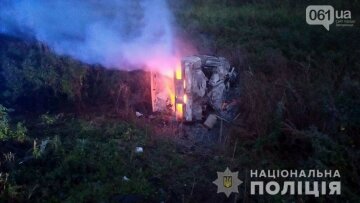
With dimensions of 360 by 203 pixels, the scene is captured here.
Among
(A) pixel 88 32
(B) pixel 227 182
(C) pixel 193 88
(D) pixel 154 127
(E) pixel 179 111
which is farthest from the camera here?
(A) pixel 88 32

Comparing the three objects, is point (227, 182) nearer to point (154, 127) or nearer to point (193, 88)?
point (154, 127)

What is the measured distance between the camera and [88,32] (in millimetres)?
10969

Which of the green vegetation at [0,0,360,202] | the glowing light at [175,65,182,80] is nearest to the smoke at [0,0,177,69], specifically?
the green vegetation at [0,0,360,202]

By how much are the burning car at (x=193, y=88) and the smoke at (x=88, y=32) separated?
0.79 meters

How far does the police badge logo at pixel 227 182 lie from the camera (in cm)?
630

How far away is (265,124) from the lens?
751 centimetres

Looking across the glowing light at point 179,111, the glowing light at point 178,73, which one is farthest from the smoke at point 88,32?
the glowing light at point 179,111

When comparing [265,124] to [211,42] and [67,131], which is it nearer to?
[67,131]

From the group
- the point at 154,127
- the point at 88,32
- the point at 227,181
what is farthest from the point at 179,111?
the point at 88,32

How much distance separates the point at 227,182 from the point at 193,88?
2.99m

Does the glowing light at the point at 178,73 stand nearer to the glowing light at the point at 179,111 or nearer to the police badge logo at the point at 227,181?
the glowing light at the point at 179,111

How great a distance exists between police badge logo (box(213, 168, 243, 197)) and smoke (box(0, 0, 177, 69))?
3.95 meters

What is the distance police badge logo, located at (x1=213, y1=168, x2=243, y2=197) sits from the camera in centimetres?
630

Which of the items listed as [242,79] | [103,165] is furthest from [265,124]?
[103,165]
